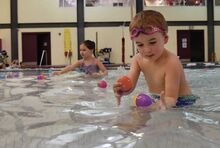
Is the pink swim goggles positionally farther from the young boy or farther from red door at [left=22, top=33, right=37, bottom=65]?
red door at [left=22, top=33, right=37, bottom=65]

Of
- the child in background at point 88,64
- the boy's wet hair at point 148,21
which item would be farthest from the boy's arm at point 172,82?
the child in background at point 88,64

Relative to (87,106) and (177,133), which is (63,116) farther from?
(177,133)

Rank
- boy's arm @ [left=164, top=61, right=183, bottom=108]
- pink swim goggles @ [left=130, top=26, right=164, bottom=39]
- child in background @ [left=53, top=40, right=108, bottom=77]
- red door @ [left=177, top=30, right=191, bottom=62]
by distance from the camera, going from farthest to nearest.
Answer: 1. red door @ [left=177, top=30, right=191, bottom=62]
2. child in background @ [left=53, top=40, right=108, bottom=77]
3. boy's arm @ [left=164, top=61, right=183, bottom=108]
4. pink swim goggles @ [left=130, top=26, right=164, bottom=39]

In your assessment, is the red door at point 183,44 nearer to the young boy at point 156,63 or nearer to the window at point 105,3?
the window at point 105,3

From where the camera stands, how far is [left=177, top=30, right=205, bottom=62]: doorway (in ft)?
58.7

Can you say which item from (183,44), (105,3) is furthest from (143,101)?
(183,44)

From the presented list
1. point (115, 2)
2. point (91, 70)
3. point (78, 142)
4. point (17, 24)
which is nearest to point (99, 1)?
point (115, 2)

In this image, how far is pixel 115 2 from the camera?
57.9 ft

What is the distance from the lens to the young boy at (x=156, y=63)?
83.4 inches

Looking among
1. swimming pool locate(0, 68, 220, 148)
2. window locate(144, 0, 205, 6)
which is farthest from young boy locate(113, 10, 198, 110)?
window locate(144, 0, 205, 6)

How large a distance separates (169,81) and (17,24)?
16073 millimetres

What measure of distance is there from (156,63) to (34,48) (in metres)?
15.8

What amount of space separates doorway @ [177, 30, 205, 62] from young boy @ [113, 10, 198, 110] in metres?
15.6

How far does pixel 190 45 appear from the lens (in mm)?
18219
